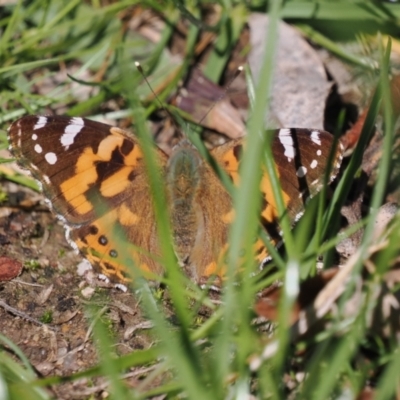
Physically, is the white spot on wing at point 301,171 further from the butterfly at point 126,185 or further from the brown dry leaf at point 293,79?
the brown dry leaf at point 293,79

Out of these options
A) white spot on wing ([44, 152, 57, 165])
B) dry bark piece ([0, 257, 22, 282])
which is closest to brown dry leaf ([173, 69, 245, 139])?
white spot on wing ([44, 152, 57, 165])

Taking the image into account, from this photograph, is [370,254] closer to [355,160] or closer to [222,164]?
[355,160]

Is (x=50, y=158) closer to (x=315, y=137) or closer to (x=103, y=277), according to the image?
(x=103, y=277)

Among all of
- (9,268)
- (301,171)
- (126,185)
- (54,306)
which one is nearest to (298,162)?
(301,171)

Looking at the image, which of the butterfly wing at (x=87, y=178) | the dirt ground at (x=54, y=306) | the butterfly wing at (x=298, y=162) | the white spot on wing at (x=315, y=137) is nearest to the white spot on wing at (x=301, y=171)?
the butterfly wing at (x=298, y=162)

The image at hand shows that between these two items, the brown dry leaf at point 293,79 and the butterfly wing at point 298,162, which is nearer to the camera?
the butterfly wing at point 298,162

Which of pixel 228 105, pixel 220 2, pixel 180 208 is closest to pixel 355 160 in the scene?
pixel 180 208
